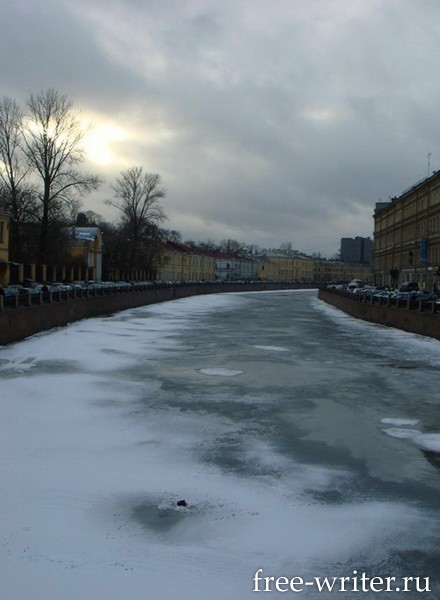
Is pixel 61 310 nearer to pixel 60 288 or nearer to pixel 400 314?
pixel 60 288

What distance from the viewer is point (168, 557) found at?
6266 millimetres

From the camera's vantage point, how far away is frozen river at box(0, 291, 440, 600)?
6.01 metres

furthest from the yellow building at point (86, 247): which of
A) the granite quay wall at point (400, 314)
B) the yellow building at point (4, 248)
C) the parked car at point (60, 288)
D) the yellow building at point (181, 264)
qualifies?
the granite quay wall at point (400, 314)

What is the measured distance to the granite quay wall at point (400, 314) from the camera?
2823cm

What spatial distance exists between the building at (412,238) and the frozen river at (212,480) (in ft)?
145

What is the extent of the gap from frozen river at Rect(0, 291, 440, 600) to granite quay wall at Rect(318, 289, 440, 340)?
33.0ft

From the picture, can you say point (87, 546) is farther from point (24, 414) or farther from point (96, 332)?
point (96, 332)

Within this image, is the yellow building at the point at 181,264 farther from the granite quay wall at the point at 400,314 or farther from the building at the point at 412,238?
the granite quay wall at the point at 400,314

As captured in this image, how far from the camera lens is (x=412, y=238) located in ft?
241

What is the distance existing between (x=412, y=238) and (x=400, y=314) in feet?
139

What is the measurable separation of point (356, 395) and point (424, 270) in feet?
175

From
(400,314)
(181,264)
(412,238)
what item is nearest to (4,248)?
(400,314)

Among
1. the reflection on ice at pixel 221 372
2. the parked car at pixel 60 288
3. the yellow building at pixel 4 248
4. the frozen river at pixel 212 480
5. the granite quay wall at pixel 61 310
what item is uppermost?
the yellow building at pixel 4 248

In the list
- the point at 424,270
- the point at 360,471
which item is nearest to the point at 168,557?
the point at 360,471
